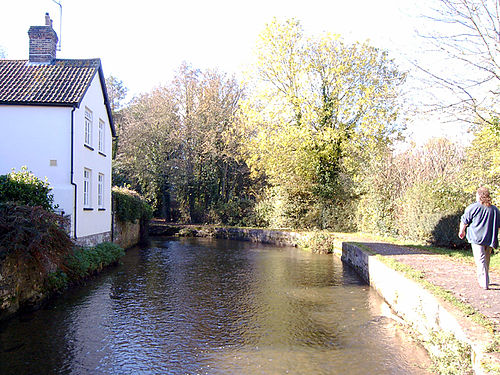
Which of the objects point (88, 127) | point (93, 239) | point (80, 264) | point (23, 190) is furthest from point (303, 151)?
point (23, 190)

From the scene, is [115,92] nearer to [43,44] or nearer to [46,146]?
[43,44]

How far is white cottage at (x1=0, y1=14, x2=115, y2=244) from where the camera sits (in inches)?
513

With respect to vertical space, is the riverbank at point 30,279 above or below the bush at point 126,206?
below

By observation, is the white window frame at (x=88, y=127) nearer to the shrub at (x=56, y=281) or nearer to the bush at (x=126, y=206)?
the bush at (x=126, y=206)

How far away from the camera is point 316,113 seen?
22500mm

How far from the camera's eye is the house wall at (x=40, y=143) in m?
13.0

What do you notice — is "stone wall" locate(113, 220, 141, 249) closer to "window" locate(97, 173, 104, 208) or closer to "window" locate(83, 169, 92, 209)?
"window" locate(97, 173, 104, 208)

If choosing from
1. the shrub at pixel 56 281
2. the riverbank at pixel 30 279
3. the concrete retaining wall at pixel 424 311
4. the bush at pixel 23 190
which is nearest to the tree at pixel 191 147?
the bush at pixel 23 190

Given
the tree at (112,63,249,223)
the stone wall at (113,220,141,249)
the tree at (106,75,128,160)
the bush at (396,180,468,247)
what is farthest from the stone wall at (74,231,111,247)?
the tree at (106,75,128,160)

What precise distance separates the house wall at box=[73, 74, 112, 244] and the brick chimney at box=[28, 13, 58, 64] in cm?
182

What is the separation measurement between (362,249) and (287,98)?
1130 cm

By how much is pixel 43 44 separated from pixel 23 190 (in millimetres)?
7911

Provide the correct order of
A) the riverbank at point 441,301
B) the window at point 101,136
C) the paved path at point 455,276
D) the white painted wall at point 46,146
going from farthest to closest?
1. the window at point 101,136
2. the white painted wall at point 46,146
3. the paved path at point 455,276
4. the riverbank at point 441,301

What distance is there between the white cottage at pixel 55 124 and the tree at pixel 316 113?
10128 millimetres
